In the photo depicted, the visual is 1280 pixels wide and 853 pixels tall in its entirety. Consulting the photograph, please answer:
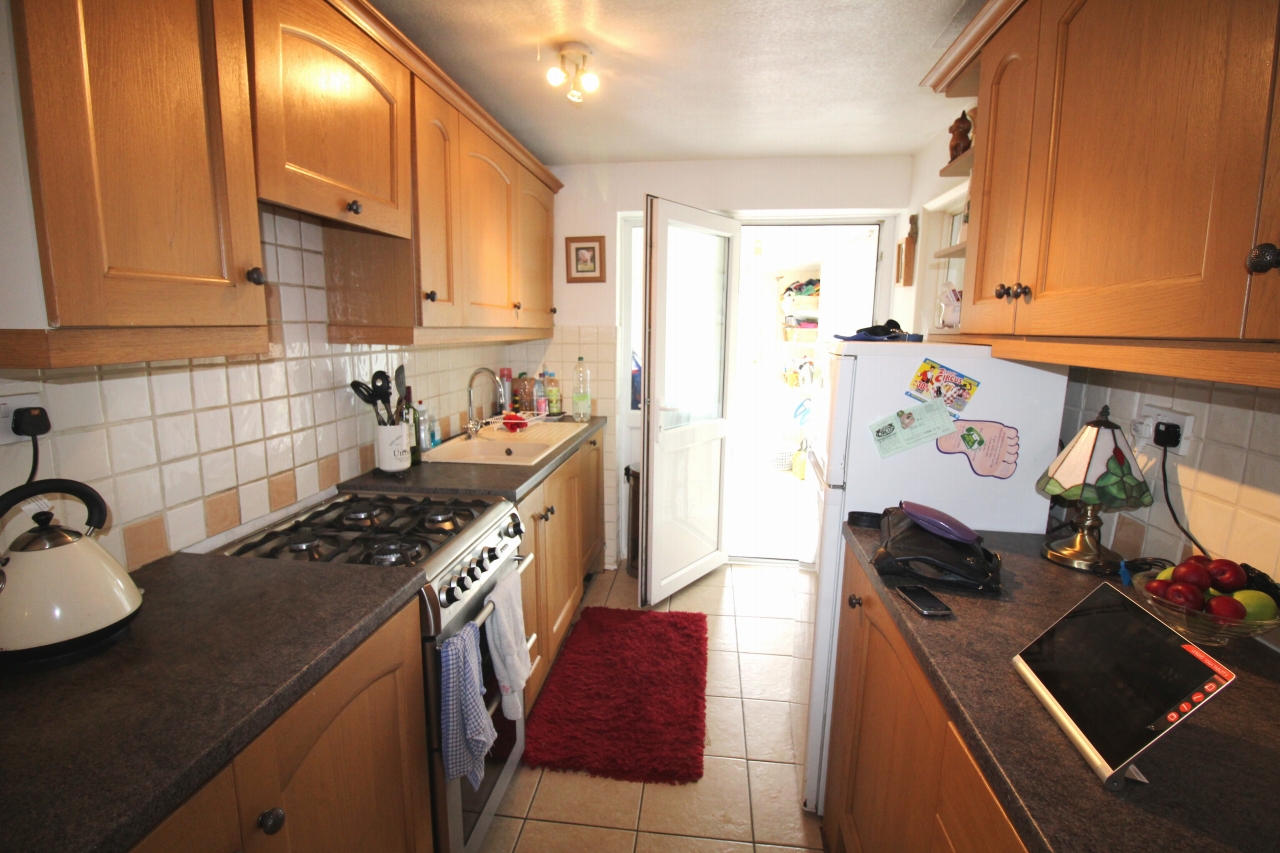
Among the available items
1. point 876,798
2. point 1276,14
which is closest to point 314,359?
point 876,798

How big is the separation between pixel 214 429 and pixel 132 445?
0.19m

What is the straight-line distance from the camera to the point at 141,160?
87 cm

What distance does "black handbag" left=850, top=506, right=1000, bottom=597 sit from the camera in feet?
3.80

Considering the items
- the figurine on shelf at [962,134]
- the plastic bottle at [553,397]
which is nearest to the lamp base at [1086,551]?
the figurine on shelf at [962,134]

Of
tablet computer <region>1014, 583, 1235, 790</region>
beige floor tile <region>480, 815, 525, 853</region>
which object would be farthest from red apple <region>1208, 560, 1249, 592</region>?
beige floor tile <region>480, 815, 525, 853</region>

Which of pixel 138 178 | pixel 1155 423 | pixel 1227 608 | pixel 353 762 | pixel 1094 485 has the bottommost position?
pixel 353 762

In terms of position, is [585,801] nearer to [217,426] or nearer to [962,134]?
[217,426]

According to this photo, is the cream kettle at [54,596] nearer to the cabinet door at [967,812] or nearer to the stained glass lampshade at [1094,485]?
the cabinet door at [967,812]

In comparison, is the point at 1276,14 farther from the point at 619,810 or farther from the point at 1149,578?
the point at 619,810

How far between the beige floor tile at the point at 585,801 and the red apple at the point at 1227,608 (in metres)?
1.49

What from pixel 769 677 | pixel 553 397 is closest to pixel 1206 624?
pixel 769 677

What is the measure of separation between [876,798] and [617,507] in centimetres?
226

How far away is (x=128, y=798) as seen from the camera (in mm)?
620

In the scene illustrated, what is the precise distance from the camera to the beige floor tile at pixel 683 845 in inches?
61.9
